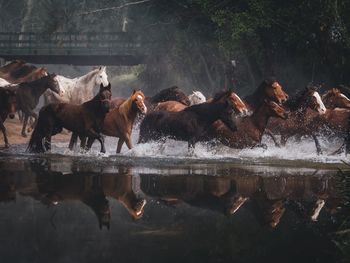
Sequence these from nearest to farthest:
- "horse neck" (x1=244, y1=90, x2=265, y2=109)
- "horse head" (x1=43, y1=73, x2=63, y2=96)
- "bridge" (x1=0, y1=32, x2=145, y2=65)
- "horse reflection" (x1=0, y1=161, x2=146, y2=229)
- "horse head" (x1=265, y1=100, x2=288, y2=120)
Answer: "horse reflection" (x1=0, y1=161, x2=146, y2=229) < "horse head" (x1=265, y1=100, x2=288, y2=120) < "horse neck" (x1=244, y1=90, x2=265, y2=109) < "horse head" (x1=43, y1=73, x2=63, y2=96) < "bridge" (x1=0, y1=32, x2=145, y2=65)

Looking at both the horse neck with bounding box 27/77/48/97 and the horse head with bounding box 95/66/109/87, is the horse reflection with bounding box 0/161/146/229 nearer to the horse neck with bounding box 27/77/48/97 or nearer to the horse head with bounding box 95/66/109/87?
the horse neck with bounding box 27/77/48/97

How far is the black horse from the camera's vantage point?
14461 millimetres

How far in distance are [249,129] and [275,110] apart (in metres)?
0.77

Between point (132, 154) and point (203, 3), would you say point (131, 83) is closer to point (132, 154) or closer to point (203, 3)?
point (203, 3)

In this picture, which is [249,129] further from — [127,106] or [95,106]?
[95,106]

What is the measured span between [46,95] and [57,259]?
1892cm

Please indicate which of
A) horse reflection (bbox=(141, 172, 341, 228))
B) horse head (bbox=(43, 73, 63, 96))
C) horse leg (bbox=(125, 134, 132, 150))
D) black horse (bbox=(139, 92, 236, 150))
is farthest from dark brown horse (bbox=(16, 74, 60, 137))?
horse reflection (bbox=(141, 172, 341, 228))

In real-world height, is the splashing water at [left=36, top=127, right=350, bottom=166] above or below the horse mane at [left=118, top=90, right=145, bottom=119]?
below

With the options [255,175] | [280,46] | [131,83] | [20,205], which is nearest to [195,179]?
[255,175]

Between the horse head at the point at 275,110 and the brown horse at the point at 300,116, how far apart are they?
100cm

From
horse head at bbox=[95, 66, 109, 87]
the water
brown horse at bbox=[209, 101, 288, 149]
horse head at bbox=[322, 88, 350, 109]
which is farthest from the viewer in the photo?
horse head at bbox=[95, 66, 109, 87]

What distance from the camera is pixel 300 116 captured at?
53.0ft

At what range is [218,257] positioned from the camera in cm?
507

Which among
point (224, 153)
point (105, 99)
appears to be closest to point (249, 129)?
point (224, 153)
